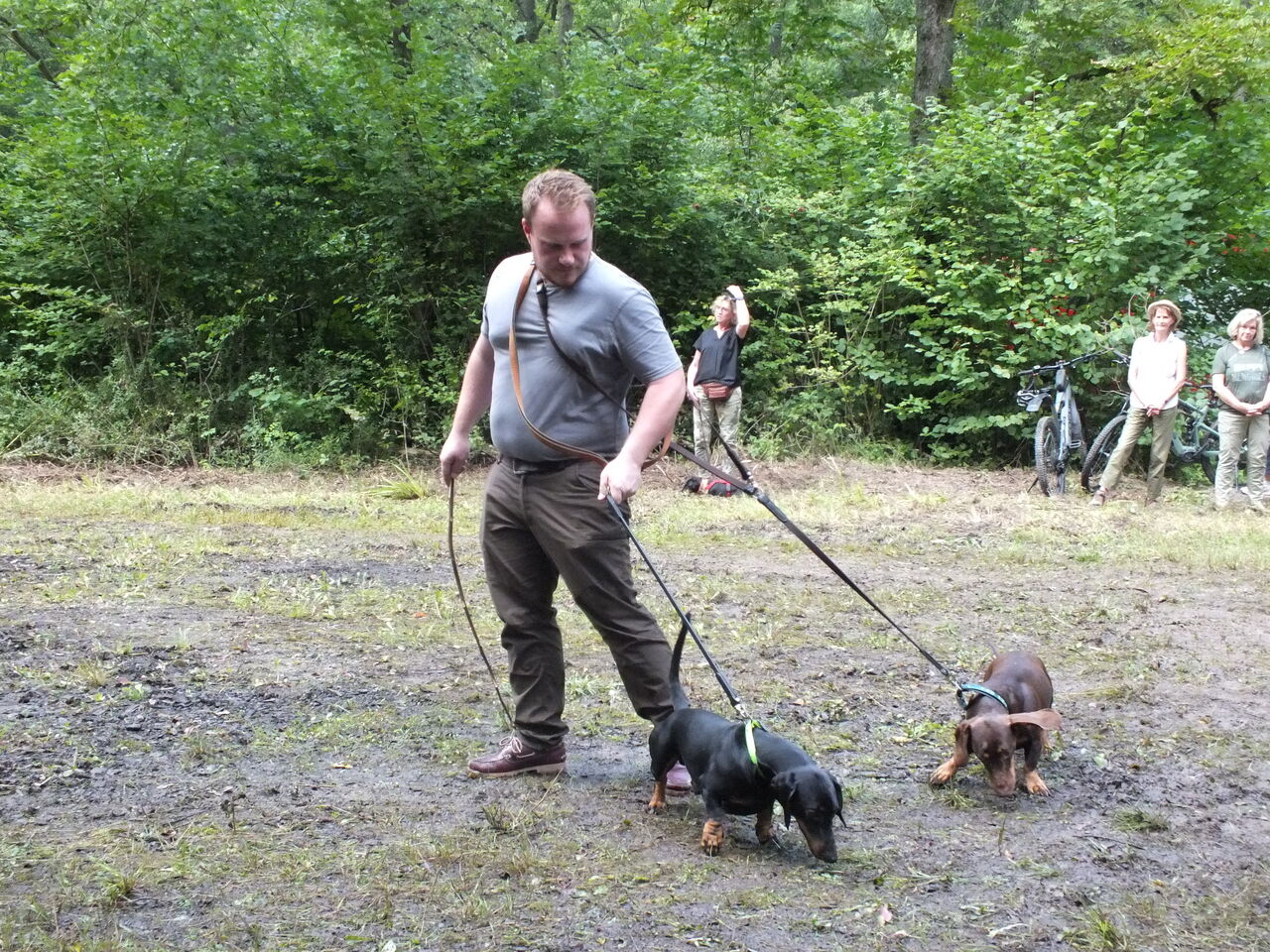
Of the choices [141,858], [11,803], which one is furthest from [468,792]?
[11,803]

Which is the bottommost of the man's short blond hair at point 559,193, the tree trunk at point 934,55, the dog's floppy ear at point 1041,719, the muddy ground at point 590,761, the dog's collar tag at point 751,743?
the muddy ground at point 590,761

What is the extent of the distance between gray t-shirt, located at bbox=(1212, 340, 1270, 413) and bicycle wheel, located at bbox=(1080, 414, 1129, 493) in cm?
102

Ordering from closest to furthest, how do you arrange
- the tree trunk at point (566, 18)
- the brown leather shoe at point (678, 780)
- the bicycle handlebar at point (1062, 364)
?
the brown leather shoe at point (678, 780) < the bicycle handlebar at point (1062, 364) < the tree trunk at point (566, 18)

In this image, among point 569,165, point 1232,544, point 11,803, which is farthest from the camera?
point 569,165

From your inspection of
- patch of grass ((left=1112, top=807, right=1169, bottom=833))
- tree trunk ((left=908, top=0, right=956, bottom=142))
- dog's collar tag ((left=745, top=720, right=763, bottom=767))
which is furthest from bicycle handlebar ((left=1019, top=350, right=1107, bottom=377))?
dog's collar tag ((left=745, top=720, right=763, bottom=767))

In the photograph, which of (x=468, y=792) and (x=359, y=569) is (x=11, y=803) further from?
(x=359, y=569)

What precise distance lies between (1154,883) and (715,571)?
4.67 metres

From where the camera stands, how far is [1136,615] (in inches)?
255

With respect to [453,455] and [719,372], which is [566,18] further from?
[453,455]

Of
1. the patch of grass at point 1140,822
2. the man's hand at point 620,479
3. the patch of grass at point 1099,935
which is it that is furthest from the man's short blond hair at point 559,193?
the patch of grass at point 1140,822

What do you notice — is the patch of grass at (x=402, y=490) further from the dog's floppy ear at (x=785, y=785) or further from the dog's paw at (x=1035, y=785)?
the dog's floppy ear at (x=785, y=785)

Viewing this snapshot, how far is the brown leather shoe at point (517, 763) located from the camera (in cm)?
400

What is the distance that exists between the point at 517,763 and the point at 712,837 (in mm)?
903

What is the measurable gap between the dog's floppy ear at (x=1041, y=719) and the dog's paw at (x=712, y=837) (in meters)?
1.10
